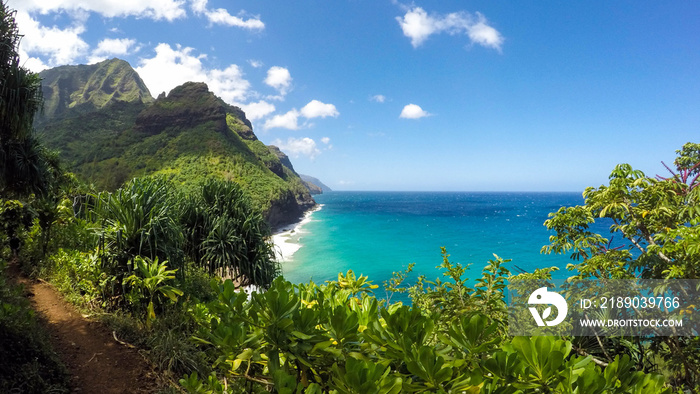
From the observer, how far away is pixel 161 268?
4.80 metres

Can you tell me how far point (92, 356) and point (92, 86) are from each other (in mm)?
129494

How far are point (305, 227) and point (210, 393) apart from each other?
158ft

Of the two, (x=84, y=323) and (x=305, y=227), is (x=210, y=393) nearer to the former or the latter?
(x=84, y=323)

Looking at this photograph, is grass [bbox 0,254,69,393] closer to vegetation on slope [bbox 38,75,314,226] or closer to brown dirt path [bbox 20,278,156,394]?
brown dirt path [bbox 20,278,156,394]

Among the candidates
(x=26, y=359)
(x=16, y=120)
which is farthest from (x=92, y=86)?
(x=26, y=359)

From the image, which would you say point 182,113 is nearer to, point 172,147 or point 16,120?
point 172,147

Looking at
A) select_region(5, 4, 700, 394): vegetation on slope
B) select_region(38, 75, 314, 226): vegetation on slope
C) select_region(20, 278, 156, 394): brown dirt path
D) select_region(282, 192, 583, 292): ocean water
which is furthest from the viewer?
select_region(38, 75, 314, 226): vegetation on slope

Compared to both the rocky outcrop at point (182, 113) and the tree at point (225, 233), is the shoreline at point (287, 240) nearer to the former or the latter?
the tree at point (225, 233)

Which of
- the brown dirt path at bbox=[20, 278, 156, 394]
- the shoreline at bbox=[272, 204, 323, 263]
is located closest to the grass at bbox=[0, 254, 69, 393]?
the brown dirt path at bbox=[20, 278, 156, 394]

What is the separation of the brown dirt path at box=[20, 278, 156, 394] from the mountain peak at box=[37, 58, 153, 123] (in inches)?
4003

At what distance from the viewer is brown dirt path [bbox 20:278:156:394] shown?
11.8ft

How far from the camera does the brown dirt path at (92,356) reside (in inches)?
141

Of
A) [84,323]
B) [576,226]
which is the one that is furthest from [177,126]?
[576,226]

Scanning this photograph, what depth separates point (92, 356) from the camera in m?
3.95
